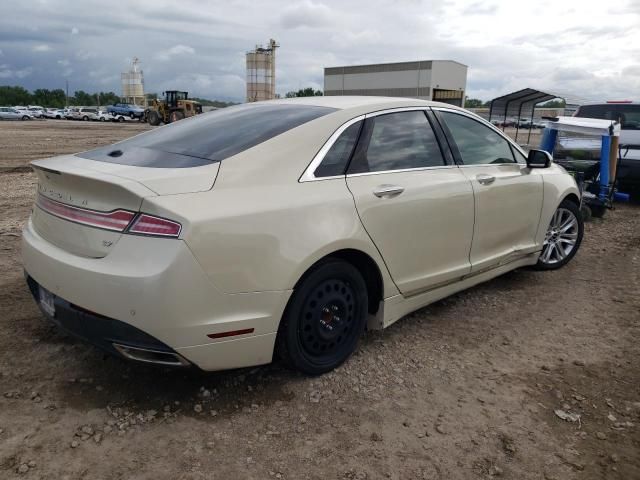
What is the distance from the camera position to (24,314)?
378cm

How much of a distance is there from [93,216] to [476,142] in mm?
2881

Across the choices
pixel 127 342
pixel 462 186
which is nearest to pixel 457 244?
pixel 462 186

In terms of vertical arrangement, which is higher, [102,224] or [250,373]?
[102,224]

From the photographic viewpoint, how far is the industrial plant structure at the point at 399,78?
7056 cm

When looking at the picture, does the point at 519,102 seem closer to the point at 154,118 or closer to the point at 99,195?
the point at 99,195

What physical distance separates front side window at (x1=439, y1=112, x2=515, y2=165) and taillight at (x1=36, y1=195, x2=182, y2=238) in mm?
2329


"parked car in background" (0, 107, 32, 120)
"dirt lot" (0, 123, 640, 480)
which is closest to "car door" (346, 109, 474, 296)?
"dirt lot" (0, 123, 640, 480)

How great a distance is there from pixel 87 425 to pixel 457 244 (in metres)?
2.55

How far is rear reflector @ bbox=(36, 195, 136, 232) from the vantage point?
244cm

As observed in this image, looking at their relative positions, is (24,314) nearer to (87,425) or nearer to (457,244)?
(87,425)

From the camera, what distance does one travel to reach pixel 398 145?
3.48 meters

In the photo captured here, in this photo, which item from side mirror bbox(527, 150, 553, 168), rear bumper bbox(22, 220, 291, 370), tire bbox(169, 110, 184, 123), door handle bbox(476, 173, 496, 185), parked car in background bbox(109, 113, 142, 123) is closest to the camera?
rear bumper bbox(22, 220, 291, 370)

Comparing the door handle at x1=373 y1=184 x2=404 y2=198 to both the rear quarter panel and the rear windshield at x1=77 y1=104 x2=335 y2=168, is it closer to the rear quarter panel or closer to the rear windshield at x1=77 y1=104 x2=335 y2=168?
the rear windshield at x1=77 y1=104 x2=335 y2=168

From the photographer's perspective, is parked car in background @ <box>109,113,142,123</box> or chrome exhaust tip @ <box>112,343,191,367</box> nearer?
chrome exhaust tip @ <box>112,343,191,367</box>
